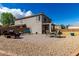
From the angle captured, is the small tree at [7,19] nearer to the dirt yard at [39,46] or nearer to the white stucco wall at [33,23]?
the white stucco wall at [33,23]

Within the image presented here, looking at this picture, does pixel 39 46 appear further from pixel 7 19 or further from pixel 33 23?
pixel 7 19

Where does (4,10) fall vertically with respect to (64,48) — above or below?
above

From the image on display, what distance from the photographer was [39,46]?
3.68m

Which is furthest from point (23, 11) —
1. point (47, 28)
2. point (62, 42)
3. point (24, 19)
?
point (62, 42)

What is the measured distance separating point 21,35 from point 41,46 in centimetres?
27

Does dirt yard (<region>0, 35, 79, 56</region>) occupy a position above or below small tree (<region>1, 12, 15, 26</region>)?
Result: below

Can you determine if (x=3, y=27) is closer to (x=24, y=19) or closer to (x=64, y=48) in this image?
(x=24, y=19)

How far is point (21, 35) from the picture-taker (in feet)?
12.1

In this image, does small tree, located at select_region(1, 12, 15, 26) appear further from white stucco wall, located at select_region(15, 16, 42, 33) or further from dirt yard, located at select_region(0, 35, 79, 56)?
dirt yard, located at select_region(0, 35, 79, 56)

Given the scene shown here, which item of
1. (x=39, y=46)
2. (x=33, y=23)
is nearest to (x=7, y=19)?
(x=33, y=23)

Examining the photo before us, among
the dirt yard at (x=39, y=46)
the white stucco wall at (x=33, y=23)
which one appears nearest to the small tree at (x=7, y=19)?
the white stucco wall at (x=33, y=23)

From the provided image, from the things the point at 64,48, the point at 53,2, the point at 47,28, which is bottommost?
the point at 64,48

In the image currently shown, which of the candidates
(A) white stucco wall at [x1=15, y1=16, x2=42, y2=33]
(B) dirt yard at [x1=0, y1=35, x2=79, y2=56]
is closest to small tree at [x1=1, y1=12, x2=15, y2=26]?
(A) white stucco wall at [x1=15, y1=16, x2=42, y2=33]

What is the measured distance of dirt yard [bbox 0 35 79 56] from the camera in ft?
11.9
